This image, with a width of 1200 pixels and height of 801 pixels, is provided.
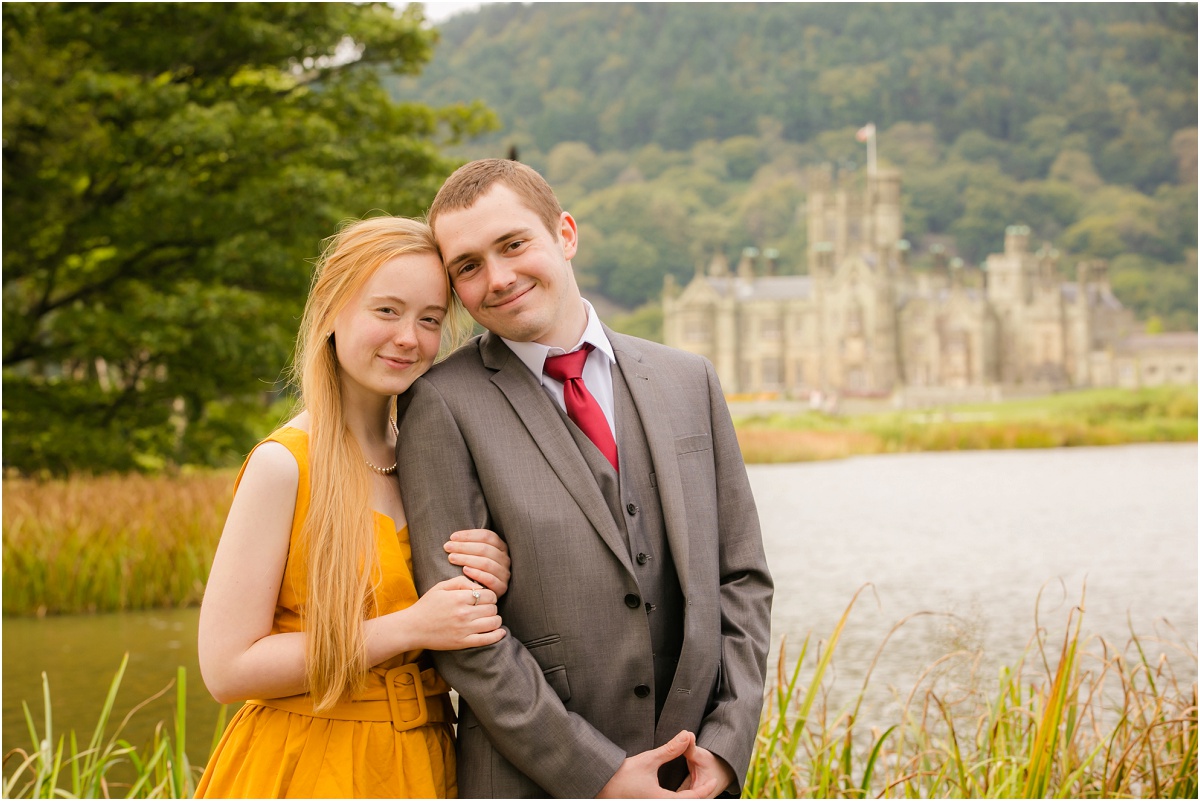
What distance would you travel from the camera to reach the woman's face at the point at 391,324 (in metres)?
1.79

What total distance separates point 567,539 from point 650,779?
1.36ft

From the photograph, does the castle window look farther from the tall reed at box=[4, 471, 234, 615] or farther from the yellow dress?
the yellow dress

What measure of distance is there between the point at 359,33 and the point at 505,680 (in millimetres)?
12269

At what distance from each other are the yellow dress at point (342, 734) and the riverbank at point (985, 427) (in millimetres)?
36722

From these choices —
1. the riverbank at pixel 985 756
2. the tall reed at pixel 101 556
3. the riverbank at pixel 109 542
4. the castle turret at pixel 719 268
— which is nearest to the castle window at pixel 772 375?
the castle turret at pixel 719 268

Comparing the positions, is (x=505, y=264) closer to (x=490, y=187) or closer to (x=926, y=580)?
(x=490, y=187)

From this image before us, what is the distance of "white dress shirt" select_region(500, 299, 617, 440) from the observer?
1.90 m

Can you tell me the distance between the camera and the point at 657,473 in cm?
184

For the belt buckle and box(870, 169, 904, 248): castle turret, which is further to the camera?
box(870, 169, 904, 248): castle turret

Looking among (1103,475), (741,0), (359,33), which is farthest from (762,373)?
(359,33)

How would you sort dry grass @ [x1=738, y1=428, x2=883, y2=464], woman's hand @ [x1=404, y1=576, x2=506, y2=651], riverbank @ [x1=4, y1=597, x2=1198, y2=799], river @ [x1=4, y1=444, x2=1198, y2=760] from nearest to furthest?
woman's hand @ [x1=404, y1=576, x2=506, y2=651], riverbank @ [x1=4, y1=597, x2=1198, y2=799], river @ [x1=4, y1=444, x2=1198, y2=760], dry grass @ [x1=738, y1=428, x2=883, y2=464]

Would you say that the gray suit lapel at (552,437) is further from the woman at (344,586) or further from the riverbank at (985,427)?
the riverbank at (985,427)

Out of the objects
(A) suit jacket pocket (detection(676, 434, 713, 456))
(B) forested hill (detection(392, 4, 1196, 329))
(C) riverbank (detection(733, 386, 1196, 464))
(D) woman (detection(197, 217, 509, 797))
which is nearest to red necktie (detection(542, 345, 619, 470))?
(A) suit jacket pocket (detection(676, 434, 713, 456))

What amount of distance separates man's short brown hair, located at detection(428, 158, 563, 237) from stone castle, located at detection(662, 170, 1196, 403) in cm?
5912
